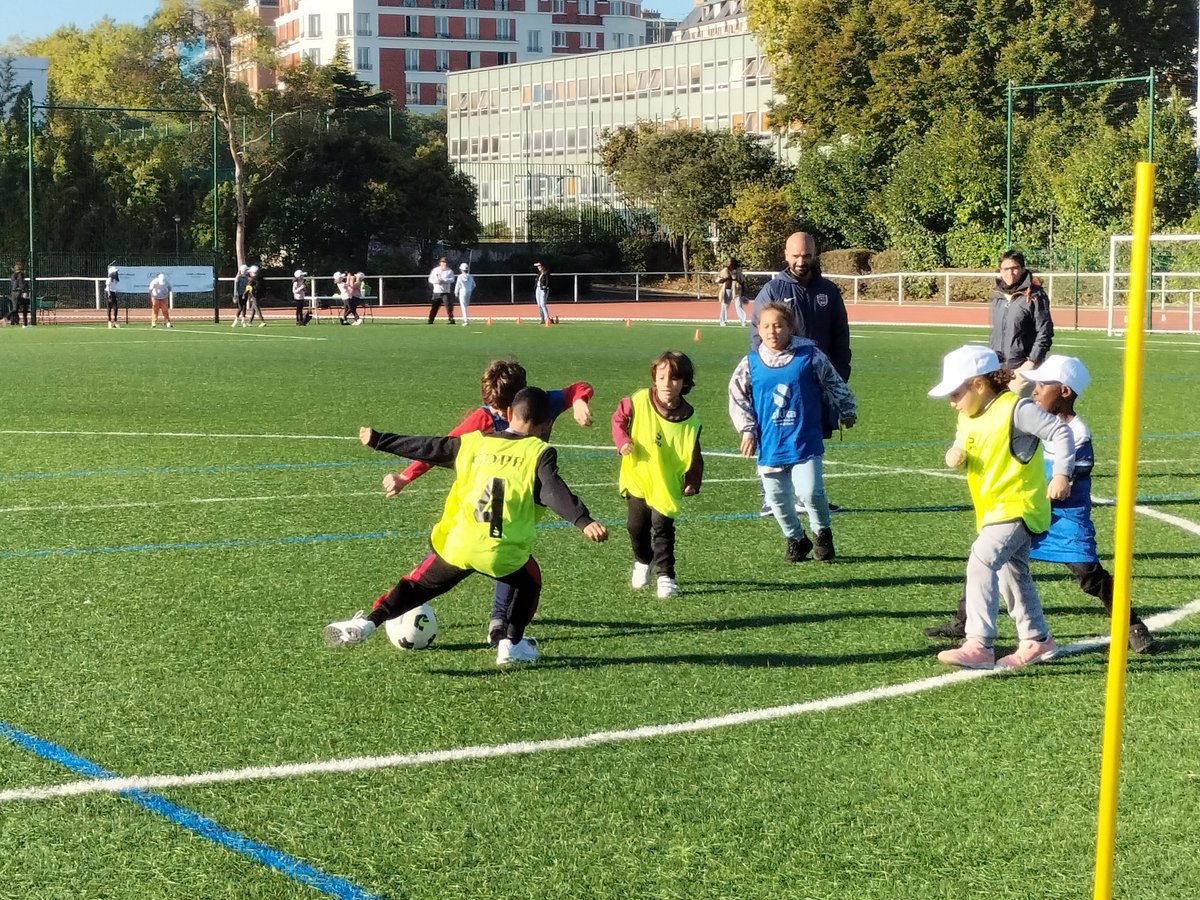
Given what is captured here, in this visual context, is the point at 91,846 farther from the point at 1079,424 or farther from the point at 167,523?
the point at 167,523

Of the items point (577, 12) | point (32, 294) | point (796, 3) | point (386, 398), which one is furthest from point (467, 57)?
point (386, 398)

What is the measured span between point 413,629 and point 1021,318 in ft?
22.7

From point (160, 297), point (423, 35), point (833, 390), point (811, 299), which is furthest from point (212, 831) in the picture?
point (423, 35)

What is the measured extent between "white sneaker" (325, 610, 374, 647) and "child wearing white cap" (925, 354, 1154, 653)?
2541 millimetres

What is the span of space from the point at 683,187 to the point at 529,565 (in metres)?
59.3

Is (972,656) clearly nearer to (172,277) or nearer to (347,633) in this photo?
(347,633)

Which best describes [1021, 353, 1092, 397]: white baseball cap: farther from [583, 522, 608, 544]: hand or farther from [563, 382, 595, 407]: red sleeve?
[583, 522, 608, 544]: hand

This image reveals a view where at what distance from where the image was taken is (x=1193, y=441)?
1501 cm

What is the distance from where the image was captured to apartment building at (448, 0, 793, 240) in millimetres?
83125

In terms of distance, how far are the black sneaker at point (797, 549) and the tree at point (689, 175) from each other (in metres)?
56.5

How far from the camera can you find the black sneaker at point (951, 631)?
7137mm

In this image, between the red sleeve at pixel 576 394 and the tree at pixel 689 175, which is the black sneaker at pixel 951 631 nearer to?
the red sleeve at pixel 576 394

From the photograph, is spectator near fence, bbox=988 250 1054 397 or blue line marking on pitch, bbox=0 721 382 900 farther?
spectator near fence, bbox=988 250 1054 397

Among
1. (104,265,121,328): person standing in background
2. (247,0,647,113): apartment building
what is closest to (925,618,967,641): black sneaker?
(104,265,121,328): person standing in background
